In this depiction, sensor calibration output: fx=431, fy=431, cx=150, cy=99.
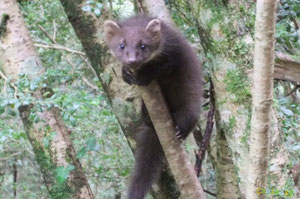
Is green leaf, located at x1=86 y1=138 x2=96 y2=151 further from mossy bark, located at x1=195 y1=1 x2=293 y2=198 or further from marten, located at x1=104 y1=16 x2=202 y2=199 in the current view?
mossy bark, located at x1=195 y1=1 x2=293 y2=198

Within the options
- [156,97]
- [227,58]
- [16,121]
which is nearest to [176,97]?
[227,58]

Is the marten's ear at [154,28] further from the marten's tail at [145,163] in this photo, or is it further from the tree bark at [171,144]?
the marten's tail at [145,163]

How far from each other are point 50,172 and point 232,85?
1540mm

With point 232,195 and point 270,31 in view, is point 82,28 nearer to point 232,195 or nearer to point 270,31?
point 232,195

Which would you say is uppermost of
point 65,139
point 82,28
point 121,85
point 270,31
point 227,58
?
point 270,31

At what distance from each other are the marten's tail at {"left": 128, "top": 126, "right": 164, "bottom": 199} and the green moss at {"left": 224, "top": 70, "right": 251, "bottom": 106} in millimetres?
849

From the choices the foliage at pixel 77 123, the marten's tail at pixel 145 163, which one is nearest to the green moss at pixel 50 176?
the marten's tail at pixel 145 163

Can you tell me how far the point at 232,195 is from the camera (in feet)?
11.8

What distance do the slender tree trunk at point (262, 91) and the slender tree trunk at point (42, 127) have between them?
1.64 metres

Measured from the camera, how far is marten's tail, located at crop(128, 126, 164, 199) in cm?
338

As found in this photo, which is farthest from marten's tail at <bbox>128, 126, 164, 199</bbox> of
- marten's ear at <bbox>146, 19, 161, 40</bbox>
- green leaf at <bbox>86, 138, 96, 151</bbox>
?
marten's ear at <bbox>146, 19, 161, 40</bbox>

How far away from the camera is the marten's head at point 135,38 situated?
3.15m

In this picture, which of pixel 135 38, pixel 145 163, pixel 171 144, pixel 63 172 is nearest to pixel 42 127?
pixel 63 172

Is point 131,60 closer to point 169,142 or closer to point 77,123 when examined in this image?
point 169,142
